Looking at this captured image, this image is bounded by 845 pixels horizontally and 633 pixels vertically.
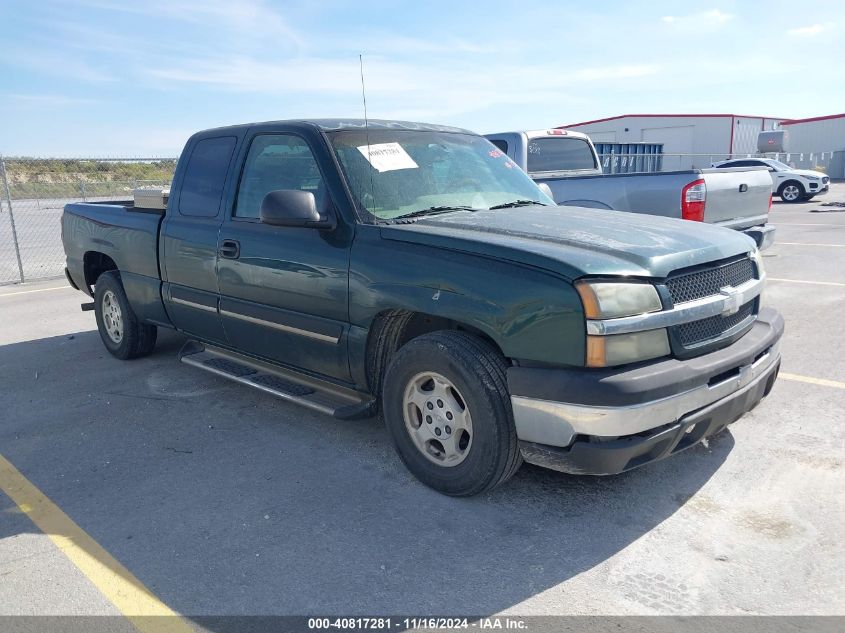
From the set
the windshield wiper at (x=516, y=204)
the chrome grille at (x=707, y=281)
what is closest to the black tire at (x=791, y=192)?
the windshield wiper at (x=516, y=204)

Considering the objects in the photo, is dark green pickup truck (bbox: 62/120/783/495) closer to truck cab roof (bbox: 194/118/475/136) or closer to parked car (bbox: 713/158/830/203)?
truck cab roof (bbox: 194/118/475/136)

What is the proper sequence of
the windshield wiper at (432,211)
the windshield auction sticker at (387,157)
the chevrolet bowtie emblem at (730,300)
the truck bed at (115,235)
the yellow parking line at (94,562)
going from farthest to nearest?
the truck bed at (115,235), the windshield auction sticker at (387,157), the windshield wiper at (432,211), the chevrolet bowtie emblem at (730,300), the yellow parking line at (94,562)

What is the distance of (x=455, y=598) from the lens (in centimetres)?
282

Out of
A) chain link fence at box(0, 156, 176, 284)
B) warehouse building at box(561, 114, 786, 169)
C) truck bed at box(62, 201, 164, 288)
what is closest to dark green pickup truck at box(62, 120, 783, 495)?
truck bed at box(62, 201, 164, 288)

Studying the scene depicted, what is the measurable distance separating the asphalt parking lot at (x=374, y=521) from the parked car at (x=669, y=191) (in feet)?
9.66

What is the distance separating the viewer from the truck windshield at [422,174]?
4113 millimetres

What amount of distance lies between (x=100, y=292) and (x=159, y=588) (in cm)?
413

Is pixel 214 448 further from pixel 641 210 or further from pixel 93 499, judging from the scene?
pixel 641 210

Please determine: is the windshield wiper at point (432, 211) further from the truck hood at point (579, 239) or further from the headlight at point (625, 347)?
the headlight at point (625, 347)

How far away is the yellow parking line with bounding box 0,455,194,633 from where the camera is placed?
2.76 meters

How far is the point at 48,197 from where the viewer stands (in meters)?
28.0

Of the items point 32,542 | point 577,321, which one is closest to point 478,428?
point 577,321

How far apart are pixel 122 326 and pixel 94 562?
342 centimetres

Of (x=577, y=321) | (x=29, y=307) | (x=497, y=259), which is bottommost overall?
(x=29, y=307)
